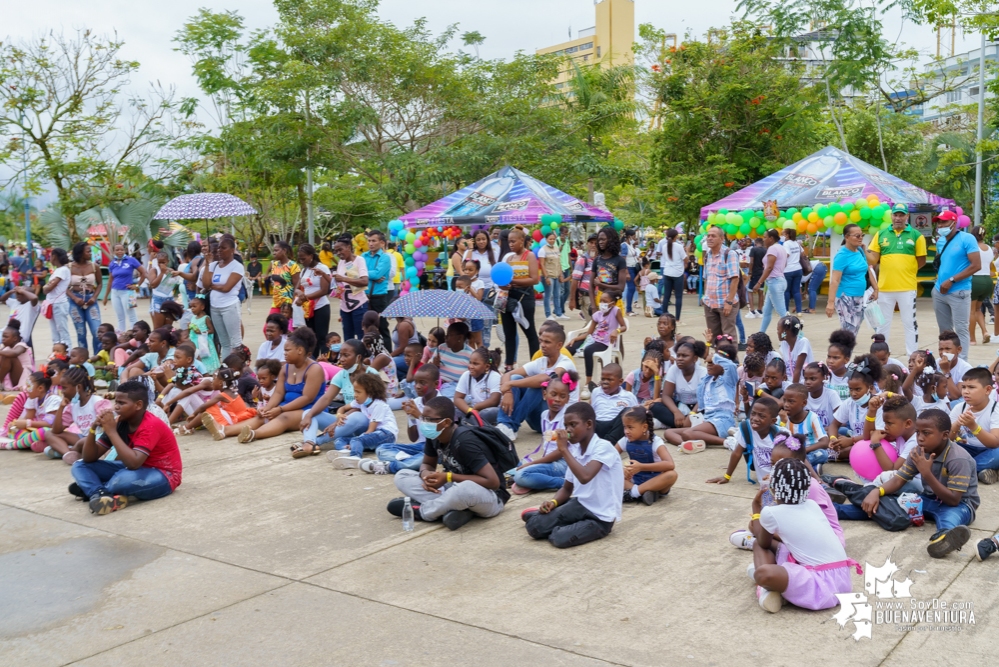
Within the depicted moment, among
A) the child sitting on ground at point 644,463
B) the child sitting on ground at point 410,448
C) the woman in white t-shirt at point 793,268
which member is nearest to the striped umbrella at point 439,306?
the child sitting on ground at point 410,448

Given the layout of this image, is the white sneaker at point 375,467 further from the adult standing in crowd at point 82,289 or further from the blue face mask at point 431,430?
the adult standing in crowd at point 82,289

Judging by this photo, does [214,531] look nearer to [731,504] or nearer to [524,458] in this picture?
[524,458]

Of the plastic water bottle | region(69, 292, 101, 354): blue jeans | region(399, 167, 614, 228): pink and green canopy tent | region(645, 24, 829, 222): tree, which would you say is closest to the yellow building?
region(645, 24, 829, 222): tree

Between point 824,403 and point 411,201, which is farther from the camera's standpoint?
point 411,201

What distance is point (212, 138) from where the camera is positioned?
24062mm

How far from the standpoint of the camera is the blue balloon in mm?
9828

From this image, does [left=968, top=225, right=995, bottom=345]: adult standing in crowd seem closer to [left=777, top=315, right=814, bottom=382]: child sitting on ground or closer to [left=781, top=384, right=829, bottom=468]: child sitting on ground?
[left=777, top=315, right=814, bottom=382]: child sitting on ground

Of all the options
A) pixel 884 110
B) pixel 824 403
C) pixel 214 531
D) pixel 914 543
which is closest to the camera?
pixel 914 543

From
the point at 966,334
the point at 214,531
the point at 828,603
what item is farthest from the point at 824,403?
the point at 214,531

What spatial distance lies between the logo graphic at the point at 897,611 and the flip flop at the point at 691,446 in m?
3.01

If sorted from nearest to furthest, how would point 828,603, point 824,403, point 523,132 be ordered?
1. point 828,603
2. point 824,403
3. point 523,132

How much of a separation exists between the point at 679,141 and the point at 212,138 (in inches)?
475

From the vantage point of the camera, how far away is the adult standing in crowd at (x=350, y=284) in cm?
1094

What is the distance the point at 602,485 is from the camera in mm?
5637
